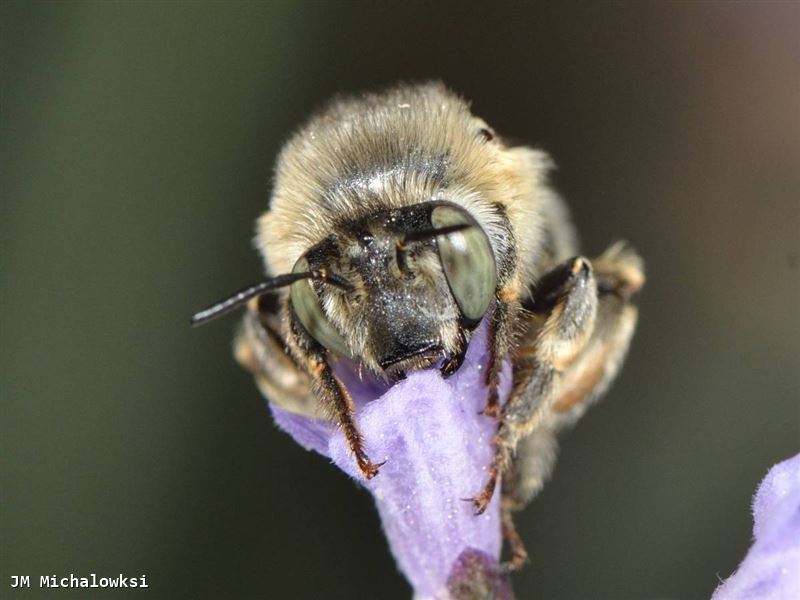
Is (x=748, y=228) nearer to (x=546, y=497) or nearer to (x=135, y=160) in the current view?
(x=546, y=497)

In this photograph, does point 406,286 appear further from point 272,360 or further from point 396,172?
point 272,360

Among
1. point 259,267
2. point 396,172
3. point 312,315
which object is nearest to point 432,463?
point 312,315

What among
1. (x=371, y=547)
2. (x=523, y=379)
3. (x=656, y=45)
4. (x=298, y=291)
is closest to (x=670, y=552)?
(x=371, y=547)

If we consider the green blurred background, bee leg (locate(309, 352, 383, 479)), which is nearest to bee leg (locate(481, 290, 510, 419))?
bee leg (locate(309, 352, 383, 479))

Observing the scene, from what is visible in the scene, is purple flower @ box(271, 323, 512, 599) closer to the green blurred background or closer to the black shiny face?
the black shiny face

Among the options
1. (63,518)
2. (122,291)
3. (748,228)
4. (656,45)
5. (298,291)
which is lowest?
(298,291)

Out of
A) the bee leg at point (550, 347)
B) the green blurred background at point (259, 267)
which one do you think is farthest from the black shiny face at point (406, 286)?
the green blurred background at point (259, 267)

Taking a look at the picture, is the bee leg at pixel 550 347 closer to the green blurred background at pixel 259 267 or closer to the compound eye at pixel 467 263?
the compound eye at pixel 467 263
